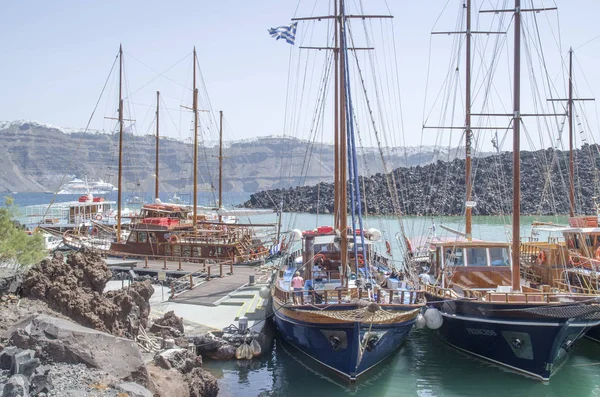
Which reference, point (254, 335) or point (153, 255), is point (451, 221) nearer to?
point (153, 255)

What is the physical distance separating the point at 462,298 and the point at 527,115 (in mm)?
6676

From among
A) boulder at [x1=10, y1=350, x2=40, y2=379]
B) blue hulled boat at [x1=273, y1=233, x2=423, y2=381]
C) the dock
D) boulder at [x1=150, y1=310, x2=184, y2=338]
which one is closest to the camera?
boulder at [x1=10, y1=350, x2=40, y2=379]

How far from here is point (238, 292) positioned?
85.9 ft

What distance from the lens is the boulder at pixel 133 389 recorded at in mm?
11830

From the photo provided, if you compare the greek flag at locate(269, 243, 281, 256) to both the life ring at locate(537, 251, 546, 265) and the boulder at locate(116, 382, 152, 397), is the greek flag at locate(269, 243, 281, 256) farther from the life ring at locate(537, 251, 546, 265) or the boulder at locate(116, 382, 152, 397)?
the boulder at locate(116, 382, 152, 397)

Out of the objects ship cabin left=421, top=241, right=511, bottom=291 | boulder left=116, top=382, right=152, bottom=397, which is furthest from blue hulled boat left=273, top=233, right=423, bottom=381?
boulder left=116, top=382, right=152, bottom=397

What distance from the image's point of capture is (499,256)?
70.5 ft

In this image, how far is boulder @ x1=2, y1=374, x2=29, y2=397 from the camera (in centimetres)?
1041

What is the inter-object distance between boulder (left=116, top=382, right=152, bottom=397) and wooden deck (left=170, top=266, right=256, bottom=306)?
36.4 ft

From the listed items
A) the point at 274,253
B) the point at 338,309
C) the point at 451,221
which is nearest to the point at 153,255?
the point at 274,253

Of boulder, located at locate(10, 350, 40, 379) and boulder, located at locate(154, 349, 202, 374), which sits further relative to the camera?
boulder, located at locate(154, 349, 202, 374)

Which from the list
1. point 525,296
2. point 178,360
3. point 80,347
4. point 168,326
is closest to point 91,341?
point 80,347

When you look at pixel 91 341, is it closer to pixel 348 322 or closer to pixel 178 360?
pixel 178 360

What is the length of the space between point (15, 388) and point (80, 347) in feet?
7.31
